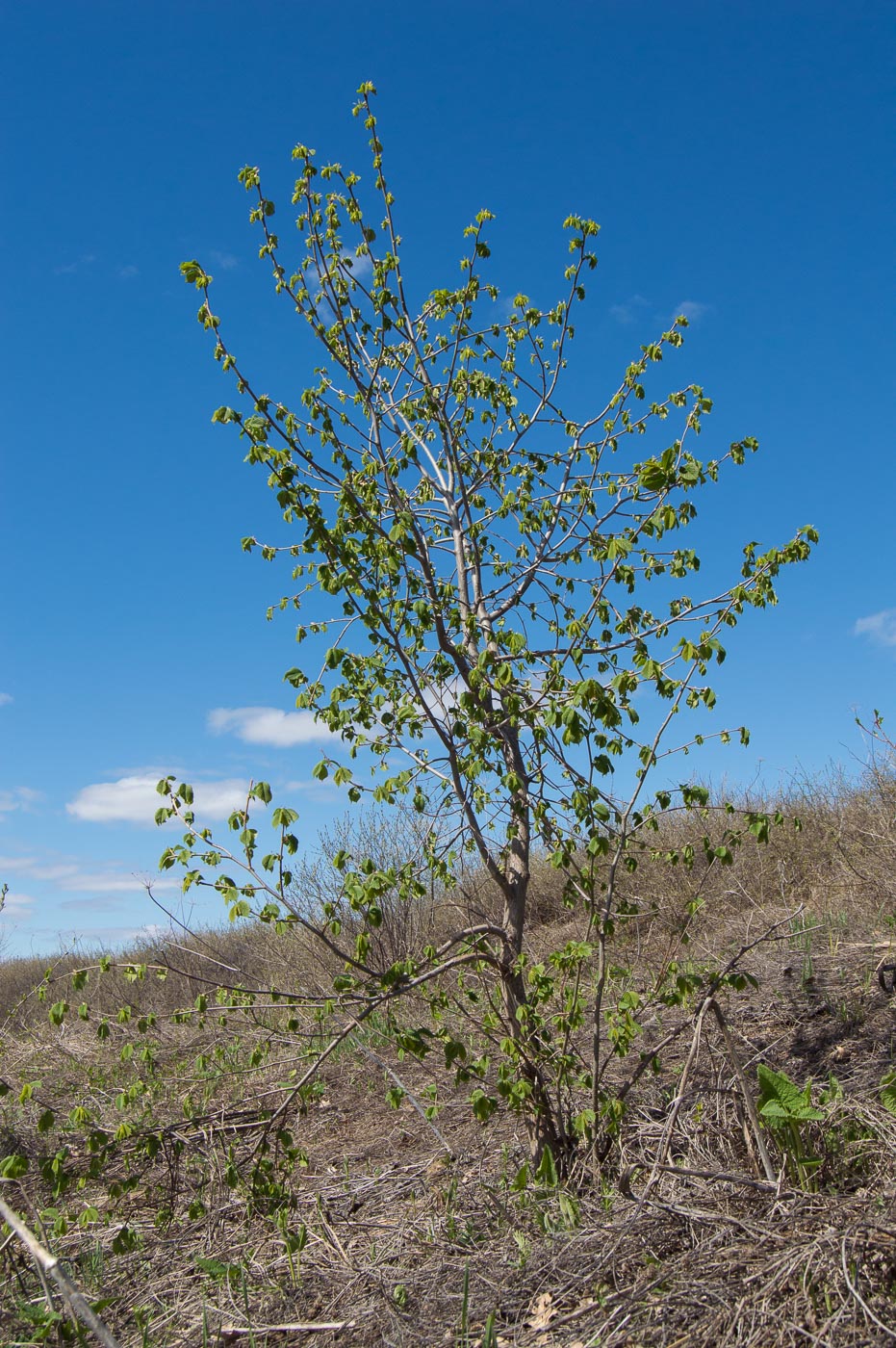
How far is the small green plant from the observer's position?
3.16 metres

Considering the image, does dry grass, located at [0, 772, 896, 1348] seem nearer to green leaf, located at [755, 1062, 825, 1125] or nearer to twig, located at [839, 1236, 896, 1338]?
twig, located at [839, 1236, 896, 1338]

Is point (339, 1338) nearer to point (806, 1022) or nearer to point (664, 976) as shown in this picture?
point (664, 976)

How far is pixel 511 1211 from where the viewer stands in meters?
3.65

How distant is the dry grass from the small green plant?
4 centimetres

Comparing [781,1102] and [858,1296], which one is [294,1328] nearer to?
[858,1296]

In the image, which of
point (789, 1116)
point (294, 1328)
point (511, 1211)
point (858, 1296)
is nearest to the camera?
point (858, 1296)

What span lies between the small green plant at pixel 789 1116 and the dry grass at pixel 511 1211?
4 centimetres

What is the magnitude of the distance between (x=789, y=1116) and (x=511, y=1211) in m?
1.21

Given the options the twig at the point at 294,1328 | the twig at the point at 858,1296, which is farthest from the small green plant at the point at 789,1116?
the twig at the point at 294,1328

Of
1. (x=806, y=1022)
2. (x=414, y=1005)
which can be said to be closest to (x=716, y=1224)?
(x=806, y=1022)

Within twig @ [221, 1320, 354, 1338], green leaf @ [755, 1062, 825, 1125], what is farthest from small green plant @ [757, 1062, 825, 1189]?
twig @ [221, 1320, 354, 1338]

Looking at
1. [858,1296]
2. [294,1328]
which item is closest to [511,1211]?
[294,1328]

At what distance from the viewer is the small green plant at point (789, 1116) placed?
3160mm

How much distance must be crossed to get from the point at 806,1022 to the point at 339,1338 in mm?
3184
